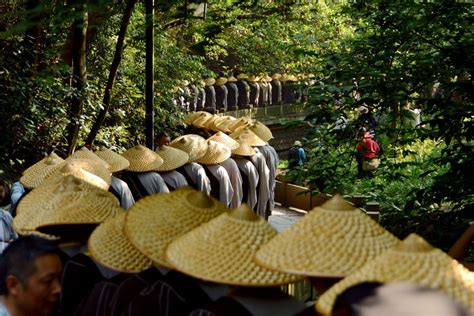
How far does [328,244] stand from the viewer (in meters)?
3.40

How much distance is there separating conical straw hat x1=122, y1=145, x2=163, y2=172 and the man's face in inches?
260

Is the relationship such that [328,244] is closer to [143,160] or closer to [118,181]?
[118,181]

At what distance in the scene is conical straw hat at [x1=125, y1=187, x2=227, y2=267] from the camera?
4.17 metres

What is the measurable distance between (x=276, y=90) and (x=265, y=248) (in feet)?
91.8

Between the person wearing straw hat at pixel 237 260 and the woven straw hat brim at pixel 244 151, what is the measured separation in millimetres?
9308

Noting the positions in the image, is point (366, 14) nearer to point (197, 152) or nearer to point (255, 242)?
point (255, 242)

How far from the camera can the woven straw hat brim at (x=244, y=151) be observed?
1326cm

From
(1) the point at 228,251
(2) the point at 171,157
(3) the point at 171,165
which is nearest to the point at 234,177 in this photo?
(2) the point at 171,157

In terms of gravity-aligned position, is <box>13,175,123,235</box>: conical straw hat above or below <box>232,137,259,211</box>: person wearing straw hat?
above

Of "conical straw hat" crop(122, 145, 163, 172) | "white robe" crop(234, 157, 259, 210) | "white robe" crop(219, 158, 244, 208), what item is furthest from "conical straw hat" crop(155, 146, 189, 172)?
"white robe" crop(234, 157, 259, 210)

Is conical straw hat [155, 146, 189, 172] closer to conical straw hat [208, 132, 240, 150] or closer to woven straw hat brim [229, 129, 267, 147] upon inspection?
conical straw hat [208, 132, 240, 150]

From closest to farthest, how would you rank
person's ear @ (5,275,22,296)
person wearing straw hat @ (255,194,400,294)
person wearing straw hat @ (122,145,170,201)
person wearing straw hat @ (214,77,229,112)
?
person wearing straw hat @ (255,194,400,294)
person's ear @ (5,275,22,296)
person wearing straw hat @ (122,145,170,201)
person wearing straw hat @ (214,77,229,112)

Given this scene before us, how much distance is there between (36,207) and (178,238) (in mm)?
1686

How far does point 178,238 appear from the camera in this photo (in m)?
3.99
